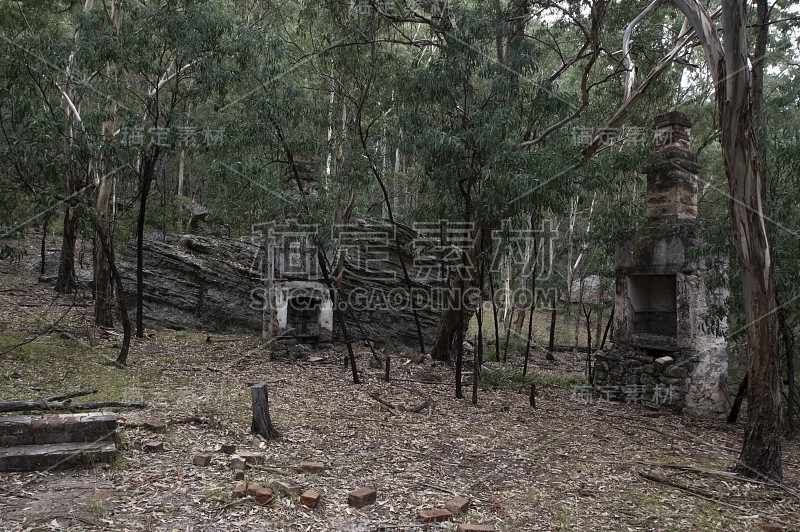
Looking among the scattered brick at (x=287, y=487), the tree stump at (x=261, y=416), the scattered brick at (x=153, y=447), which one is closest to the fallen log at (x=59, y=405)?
the scattered brick at (x=153, y=447)

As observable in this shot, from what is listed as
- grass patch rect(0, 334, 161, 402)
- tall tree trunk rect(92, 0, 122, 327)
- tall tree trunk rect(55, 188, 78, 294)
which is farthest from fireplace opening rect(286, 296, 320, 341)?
tall tree trunk rect(55, 188, 78, 294)

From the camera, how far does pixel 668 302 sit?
399 inches

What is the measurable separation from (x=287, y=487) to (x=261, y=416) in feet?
5.56

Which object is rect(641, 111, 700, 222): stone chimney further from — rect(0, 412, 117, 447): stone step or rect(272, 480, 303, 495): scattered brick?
rect(0, 412, 117, 447): stone step

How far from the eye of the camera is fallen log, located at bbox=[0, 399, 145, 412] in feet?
19.6

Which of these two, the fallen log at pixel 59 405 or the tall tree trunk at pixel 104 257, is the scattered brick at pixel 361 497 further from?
the tall tree trunk at pixel 104 257

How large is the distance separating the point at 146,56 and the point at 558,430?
9.04 meters

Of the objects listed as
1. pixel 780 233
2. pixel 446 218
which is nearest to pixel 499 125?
pixel 446 218

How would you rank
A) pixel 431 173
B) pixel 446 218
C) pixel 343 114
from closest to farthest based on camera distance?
1. pixel 431 173
2. pixel 446 218
3. pixel 343 114

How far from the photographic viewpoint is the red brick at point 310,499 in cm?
462

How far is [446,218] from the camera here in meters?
10.6

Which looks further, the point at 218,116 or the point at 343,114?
the point at 343,114

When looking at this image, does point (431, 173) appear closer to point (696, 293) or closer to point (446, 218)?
point (446, 218)

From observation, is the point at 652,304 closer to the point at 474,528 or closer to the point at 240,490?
the point at 474,528
